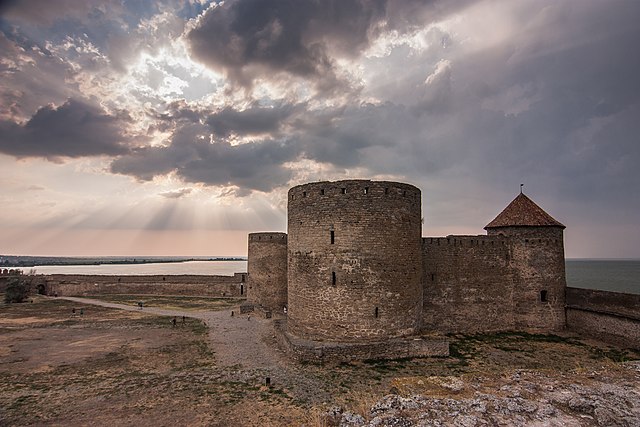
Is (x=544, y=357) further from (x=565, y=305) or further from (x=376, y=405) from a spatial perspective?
(x=376, y=405)

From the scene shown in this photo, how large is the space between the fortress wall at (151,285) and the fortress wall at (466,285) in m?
20.8

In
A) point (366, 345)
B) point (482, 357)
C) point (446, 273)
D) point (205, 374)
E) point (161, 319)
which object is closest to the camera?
point (205, 374)

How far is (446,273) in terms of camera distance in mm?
18125

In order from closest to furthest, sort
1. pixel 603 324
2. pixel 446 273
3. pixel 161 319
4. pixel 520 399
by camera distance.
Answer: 1. pixel 520 399
2. pixel 603 324
3. pixel 446 273
4. pixel 161 319

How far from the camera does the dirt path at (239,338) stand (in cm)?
1349

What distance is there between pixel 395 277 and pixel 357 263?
1.74 m

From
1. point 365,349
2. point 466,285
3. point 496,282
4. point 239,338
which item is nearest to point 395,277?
point 365,349

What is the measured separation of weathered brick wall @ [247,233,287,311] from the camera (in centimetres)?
2362

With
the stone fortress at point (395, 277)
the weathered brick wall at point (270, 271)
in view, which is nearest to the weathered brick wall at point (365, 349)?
the stone fortress at point (395, 277)

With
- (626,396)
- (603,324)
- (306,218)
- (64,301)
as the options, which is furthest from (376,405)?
(64,301)

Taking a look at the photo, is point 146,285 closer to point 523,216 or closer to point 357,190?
point 357,190

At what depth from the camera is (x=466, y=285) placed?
18234 millimetres

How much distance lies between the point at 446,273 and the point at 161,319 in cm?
1758

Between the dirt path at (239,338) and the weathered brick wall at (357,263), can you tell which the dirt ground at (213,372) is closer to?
the dirt path at (239,338)
